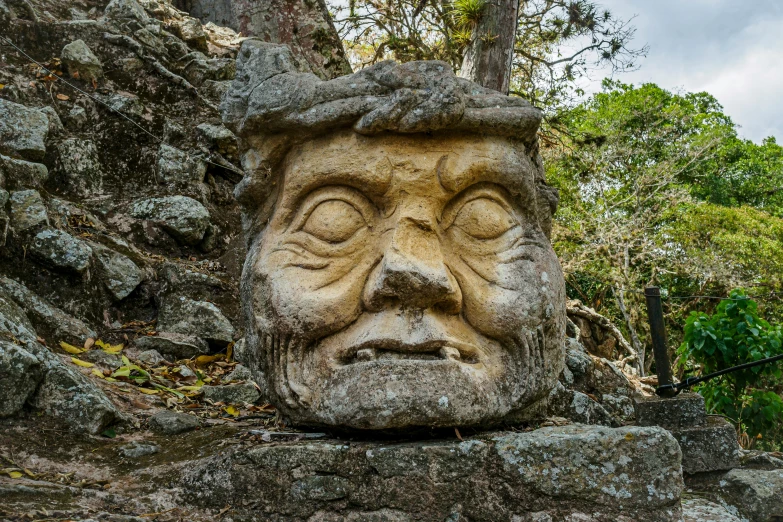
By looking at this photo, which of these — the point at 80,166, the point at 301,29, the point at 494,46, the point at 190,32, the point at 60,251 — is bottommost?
the point at 60,251

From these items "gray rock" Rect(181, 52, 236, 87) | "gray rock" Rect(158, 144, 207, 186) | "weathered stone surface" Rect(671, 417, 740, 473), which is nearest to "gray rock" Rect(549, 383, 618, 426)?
"weathered stone surface" Rect(671, 417, 740, 473)

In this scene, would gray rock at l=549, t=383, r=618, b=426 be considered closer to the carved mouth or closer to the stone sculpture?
the stone sculpture

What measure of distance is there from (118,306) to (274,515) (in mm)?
3110

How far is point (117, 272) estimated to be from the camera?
5480 millimetres

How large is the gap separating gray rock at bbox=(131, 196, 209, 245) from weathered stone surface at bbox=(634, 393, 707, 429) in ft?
Result: 13.1

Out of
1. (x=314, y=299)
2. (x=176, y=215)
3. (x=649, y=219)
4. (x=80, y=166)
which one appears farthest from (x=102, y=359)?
(x=649, y=219)

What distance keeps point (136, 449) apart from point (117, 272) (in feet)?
7.94

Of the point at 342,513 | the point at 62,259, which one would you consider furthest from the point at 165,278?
the point at 342,513

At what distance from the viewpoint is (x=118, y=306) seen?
5.45 m

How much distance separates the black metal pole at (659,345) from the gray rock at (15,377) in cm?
325

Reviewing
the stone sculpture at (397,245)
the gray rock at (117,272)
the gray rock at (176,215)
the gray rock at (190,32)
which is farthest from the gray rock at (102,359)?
the gray rock at (190,32)

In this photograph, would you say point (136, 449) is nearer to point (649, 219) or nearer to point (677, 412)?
point (677, 412)

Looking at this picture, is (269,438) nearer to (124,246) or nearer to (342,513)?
(342,513)

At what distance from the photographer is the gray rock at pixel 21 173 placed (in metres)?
5.11
